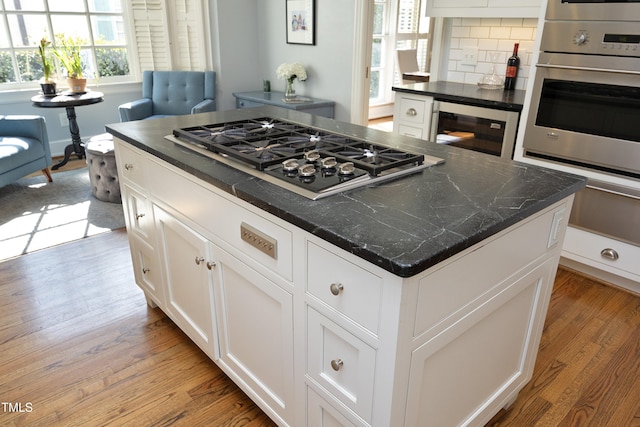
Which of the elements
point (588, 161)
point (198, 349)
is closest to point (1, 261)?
point (198, 349)

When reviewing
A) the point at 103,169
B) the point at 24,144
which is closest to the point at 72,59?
the point at 24,144

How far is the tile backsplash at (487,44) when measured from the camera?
325cm

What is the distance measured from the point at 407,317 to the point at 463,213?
0.33 metres

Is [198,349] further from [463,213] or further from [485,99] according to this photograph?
[485,99]

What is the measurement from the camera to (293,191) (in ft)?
4.31

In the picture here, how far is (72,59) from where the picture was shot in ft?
15.5

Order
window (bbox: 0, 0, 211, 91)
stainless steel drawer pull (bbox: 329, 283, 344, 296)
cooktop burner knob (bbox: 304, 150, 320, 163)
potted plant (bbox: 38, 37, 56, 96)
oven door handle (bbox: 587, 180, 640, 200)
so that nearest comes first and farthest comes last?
stainless steel drawer pull (bbox: 329, 283, 344, 296)
cooktop burner knob (bbox: 304, 150, 320, 163)
oven door handle (bbox: 587, 180, 640, 200)
potted plant (bbox: 38, 37, 56, 96)
window (bbox: 0, 0, 211, 91)

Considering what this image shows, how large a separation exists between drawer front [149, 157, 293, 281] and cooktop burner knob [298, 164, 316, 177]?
18 cm

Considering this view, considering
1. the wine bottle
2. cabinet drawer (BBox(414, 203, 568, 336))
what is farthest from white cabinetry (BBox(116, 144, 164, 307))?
the wine bottle

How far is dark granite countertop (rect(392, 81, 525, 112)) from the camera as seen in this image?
9.44 feet

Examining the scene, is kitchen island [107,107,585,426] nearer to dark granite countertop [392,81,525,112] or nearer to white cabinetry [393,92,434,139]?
dark granite countertop [392,81,525,112]

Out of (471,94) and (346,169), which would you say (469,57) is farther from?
(346,169)

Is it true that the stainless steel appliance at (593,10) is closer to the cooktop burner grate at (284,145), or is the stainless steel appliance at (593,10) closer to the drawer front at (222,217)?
the cooktop burner grate at (284,145)

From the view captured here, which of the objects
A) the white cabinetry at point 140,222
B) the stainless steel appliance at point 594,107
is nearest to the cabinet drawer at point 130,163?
the white cabinetry at point 140,222
